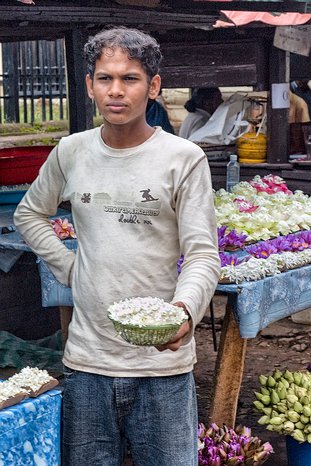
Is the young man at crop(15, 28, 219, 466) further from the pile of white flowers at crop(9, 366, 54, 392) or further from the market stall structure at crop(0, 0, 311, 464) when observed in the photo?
the market stall structure at crop(0, 0, 311, 464)

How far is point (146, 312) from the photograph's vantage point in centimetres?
260

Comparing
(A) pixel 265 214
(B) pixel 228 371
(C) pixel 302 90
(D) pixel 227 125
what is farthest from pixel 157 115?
(B) pixel 228 371

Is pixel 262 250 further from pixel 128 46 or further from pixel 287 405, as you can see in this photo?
pixel 128 46

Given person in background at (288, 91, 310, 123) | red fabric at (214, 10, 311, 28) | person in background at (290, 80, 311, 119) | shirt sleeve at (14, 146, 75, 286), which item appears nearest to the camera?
shirt sleeve at (14, 146, 75, 286)

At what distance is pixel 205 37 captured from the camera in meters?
8.34

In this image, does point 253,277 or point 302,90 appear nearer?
point 253,277

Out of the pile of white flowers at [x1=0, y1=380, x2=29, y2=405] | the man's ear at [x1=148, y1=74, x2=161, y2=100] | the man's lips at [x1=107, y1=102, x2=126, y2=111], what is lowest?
the pile of white flowers at [x1=0, y1=380, x2=29, y2=405]

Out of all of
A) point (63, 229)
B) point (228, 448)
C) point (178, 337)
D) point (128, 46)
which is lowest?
point (228, 448)

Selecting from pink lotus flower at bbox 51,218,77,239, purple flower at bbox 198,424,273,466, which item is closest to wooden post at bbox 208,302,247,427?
purple flower at bbox 198,424,273,466

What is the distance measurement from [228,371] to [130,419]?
1.86m

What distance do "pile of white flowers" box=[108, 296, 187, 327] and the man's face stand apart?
562mm

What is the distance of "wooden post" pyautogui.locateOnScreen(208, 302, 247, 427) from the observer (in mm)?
4609

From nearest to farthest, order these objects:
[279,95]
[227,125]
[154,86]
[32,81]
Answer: [154,86] → [279,95] → [227,125] → [32,81]

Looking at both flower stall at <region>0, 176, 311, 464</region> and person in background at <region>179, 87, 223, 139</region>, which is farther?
person in background at <region>179, 87, 223, 139</region>
